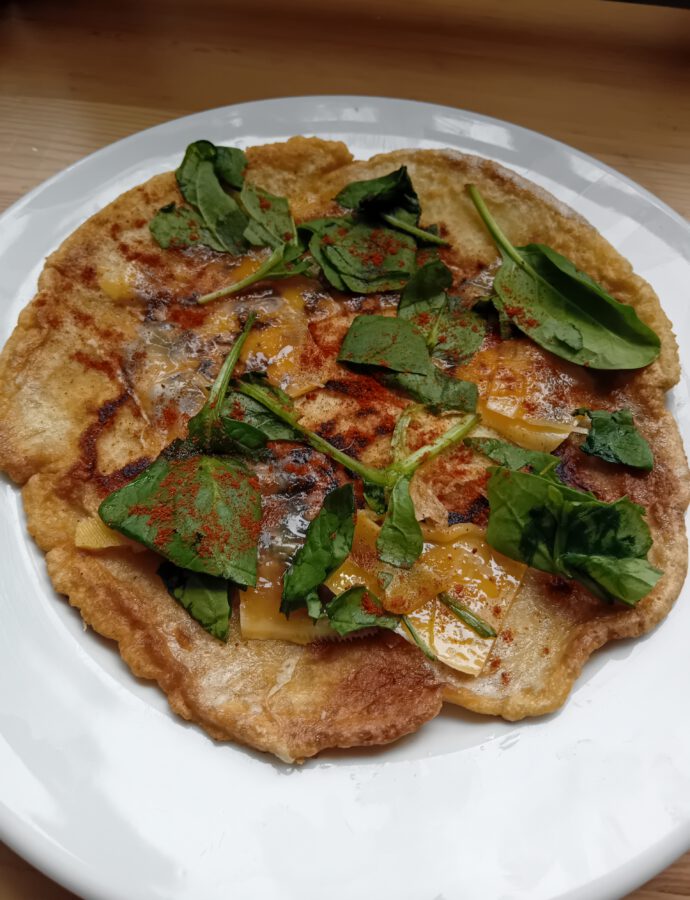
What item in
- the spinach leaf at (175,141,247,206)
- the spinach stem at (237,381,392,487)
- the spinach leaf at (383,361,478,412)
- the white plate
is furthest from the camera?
the spinach leaf at (175,141,247,206)

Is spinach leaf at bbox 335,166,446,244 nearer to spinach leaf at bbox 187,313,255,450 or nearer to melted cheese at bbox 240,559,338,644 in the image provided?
spinach leaf at bbox 187,313,255,450

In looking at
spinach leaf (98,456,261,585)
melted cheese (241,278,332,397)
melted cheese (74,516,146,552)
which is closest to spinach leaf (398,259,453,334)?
melted cheese (241,278,332,397)

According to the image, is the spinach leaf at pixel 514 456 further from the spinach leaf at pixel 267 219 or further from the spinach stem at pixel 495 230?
the spinach leaf at pixel 267 219

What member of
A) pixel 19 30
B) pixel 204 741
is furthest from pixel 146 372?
pixel 19 30

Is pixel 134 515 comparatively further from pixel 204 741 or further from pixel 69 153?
pixel 69 153

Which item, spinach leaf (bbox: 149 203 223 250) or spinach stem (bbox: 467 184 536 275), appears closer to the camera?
spinach stem (bbox: 467 184 536 275)

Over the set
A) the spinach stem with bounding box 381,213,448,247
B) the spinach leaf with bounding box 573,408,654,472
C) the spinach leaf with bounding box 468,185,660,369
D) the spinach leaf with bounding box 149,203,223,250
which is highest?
the spinach leaf with bounding box 468,185,660,369
